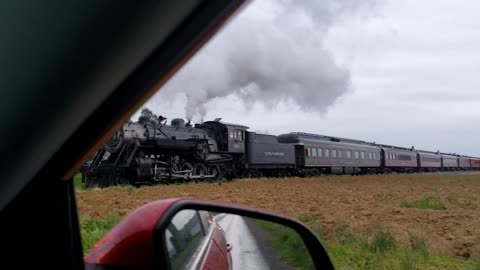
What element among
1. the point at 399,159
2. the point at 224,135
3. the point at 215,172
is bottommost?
the point at 215,172

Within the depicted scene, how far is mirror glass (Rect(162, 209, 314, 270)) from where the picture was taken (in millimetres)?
1416

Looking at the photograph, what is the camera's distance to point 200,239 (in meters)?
1.68

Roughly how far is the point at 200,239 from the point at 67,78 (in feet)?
3.07

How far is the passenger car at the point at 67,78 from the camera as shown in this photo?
804 millimetres

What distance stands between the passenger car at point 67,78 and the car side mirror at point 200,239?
7.8 inches

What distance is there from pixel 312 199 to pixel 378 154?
106ft

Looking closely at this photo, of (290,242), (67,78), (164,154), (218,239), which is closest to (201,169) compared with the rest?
(164,154)

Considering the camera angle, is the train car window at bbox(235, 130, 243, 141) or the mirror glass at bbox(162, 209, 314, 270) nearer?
the mirror glass at bbox(162, 209, 314, 270)

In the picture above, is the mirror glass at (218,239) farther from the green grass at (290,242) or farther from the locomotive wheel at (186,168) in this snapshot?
the locomotive wheel at (186,168)

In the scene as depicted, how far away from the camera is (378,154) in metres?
44.5

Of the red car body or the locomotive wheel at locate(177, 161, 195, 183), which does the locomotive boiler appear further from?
the red car body

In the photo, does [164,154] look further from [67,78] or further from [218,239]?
[67,78]

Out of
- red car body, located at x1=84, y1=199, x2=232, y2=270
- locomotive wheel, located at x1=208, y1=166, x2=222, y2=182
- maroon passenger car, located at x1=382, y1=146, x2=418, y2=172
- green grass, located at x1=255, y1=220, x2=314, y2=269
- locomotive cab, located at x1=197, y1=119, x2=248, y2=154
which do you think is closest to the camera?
red car body, located at x1=84, y1=199, x2=232, y2=270

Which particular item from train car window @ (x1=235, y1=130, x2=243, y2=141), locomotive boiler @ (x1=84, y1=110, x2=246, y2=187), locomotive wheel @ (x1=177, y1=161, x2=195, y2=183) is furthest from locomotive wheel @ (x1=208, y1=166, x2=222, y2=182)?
train car window @ (x1=235, y1=130, x2=243, y2=141)
